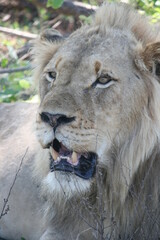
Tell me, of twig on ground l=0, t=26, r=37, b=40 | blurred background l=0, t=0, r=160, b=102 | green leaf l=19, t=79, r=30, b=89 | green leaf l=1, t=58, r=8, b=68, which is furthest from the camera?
twig on ground l=0, t=26, r=37, b=40

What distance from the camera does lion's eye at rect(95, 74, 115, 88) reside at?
3938 millimetres

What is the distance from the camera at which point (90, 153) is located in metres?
3.92

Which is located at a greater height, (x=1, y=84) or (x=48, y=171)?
(x=48, y=171)

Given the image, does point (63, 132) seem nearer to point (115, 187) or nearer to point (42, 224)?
point (115, 187)

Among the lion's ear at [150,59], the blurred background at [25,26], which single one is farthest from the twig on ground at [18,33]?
the lion's ear at [150,59]

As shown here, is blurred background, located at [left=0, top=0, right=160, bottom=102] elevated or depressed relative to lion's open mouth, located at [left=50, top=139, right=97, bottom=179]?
depressed

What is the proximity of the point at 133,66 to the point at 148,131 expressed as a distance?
39 cm

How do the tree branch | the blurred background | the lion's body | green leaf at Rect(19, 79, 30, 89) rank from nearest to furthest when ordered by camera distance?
the lion's body < green leaf at Rect(19, 79, 30, 89) < the blurred background < the tree branch

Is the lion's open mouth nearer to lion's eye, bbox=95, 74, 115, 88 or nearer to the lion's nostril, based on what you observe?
the lion's nostril

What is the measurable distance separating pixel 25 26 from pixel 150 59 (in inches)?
238

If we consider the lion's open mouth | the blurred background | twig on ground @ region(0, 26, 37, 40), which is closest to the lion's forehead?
the lion's open mouth

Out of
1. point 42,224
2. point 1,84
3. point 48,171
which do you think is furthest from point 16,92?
point 48,171

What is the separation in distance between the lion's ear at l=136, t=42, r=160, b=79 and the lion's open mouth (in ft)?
1.91

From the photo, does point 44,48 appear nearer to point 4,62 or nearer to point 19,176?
point 19,176
